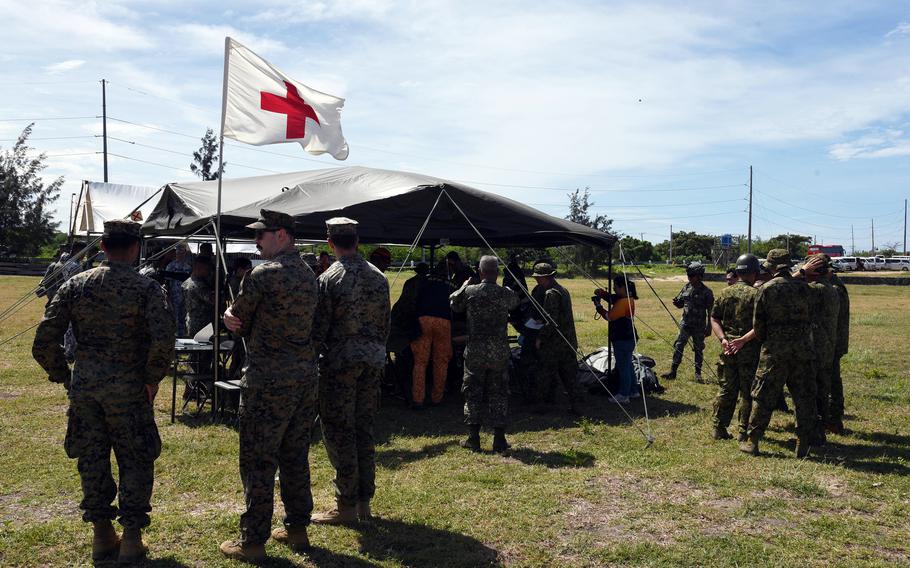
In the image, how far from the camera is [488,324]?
21.9 ft

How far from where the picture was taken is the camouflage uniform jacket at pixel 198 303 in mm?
8820

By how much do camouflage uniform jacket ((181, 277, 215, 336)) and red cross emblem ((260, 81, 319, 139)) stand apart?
113 inches

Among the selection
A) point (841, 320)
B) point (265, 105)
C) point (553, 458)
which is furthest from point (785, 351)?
point (265, 105)

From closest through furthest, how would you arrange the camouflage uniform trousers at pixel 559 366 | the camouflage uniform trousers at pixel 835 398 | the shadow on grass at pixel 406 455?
the shadow on grass at pixel 406 455
the camouflage uniform trousers at pixel 835 398
the camouflage uniform trousers at pixel 559 366

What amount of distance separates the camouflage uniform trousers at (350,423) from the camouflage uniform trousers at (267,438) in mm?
473

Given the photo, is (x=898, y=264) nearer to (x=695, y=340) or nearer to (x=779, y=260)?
(x=695, y=340)

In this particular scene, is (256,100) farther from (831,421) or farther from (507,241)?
(831,421)

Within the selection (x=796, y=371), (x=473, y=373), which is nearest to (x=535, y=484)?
(x=473, y=373)

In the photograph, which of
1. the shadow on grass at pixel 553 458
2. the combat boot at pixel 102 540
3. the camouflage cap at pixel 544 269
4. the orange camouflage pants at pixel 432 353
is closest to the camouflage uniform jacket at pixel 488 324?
the shadow on grass at pixel 553 458

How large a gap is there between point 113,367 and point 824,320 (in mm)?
6342

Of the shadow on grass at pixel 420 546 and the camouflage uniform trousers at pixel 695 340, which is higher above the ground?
the camouflage uniform trousers at pixel 695 340

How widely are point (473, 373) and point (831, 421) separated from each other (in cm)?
394

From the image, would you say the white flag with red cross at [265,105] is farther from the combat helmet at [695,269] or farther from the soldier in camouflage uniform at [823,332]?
the combat helmet at [695,269]

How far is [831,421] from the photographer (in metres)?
7.52
